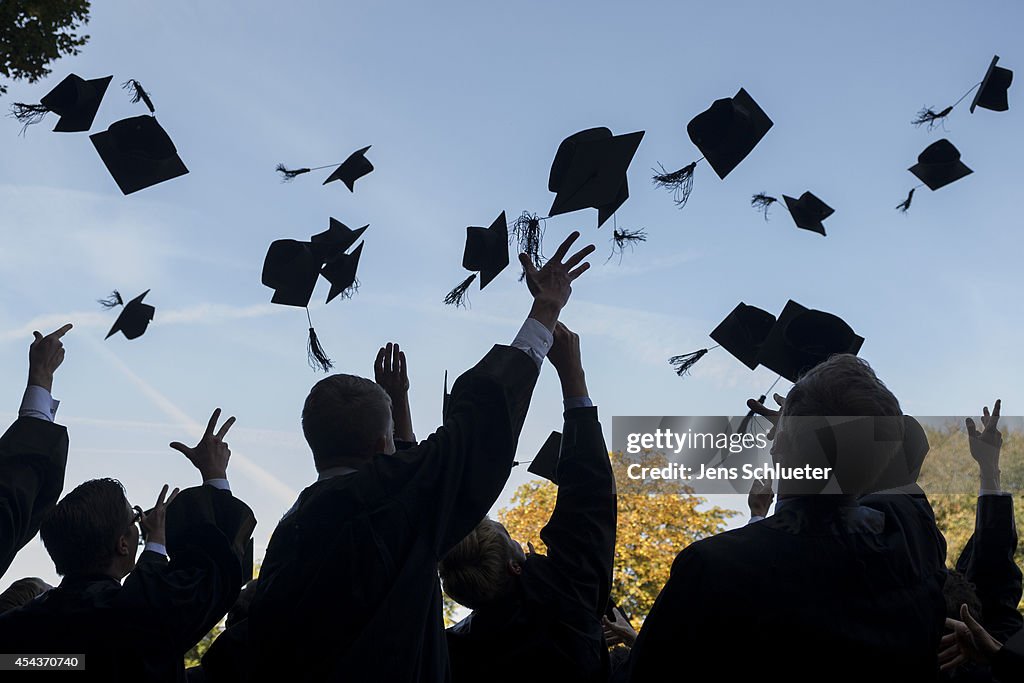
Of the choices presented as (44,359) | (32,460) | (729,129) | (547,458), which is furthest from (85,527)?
(729,129)

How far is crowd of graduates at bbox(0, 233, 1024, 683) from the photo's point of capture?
180 cm

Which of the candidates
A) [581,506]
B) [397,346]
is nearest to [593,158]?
[397,346]

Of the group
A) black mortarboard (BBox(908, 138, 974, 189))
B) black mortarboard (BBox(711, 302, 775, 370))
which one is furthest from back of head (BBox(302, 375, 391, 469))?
black mortarboard (BBox(908, 138, 974, 189))

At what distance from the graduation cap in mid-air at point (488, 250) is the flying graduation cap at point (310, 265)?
999mm

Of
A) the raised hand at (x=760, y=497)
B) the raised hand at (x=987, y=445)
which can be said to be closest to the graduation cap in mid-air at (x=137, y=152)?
the raised hand at (x=760, y=497)

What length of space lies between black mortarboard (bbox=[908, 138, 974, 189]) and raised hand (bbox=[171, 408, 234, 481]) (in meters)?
5.46

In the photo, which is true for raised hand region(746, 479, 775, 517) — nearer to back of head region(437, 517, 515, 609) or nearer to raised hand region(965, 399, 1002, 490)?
raised hand region(965, 399, 1002, 490)

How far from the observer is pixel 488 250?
4.30 meters

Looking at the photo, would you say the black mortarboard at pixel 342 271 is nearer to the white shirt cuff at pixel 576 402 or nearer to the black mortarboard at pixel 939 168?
the white shirt cuff at pixel 576 402

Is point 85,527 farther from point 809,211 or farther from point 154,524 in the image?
point 809,211

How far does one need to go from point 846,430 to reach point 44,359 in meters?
2.96

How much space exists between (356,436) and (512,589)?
2.02 feet

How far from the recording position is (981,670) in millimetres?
2805

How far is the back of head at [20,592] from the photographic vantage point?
3.66 meters
